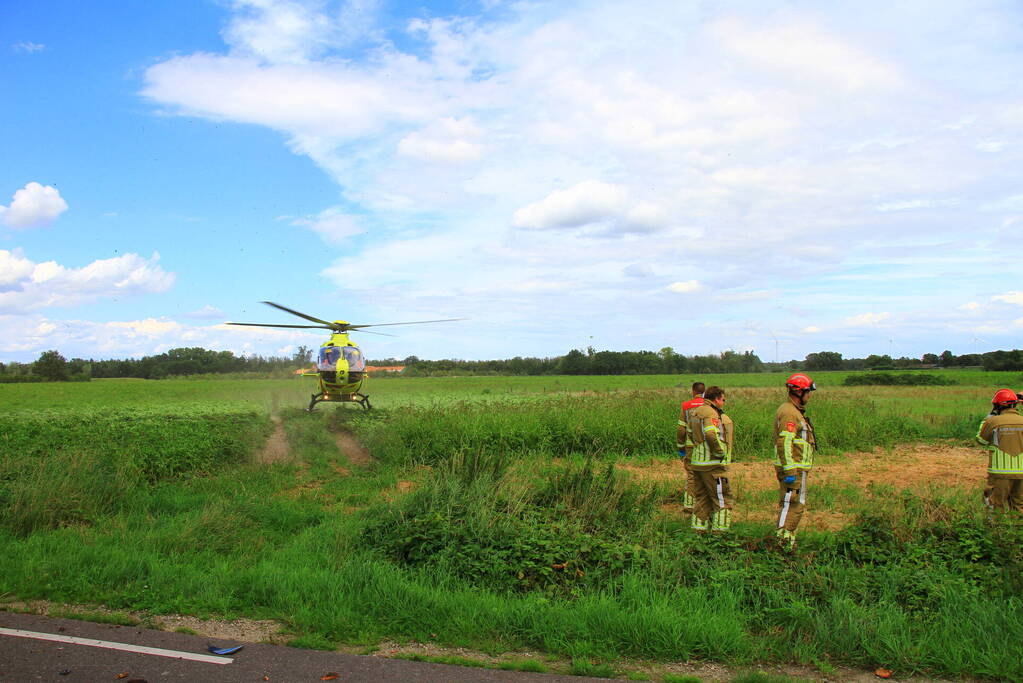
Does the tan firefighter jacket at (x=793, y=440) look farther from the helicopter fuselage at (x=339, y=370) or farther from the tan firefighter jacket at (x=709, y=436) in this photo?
the helicopter fuselage at (x=339, y=370)

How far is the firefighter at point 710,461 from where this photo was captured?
877 centimetres

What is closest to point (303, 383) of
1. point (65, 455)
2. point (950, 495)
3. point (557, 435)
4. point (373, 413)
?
point (373, 413)

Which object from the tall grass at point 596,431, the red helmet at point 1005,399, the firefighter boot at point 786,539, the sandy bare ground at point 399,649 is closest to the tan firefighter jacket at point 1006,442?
the red helmet at point 1005,399

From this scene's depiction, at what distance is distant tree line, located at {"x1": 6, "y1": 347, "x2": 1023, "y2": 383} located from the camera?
204 ft

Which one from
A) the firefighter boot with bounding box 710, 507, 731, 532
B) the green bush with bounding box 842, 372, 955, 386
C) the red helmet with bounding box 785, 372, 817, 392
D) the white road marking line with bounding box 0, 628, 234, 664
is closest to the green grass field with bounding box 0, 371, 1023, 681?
the firefighter boot with bounding box 710, 507, 731, 532

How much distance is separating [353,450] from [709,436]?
35.9 ft

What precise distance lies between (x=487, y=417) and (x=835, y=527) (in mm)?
9942

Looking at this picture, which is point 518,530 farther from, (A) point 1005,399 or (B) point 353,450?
(B) point 353,450

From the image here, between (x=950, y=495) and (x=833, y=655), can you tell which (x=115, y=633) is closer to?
(x=833, y=655)

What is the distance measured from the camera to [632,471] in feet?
47.9

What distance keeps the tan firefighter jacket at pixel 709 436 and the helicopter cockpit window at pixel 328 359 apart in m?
16.5

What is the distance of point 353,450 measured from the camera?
1722cm

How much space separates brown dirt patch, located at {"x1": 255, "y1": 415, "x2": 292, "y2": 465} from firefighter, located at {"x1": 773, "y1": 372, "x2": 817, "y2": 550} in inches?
451

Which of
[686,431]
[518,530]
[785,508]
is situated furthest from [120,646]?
[686,431]
